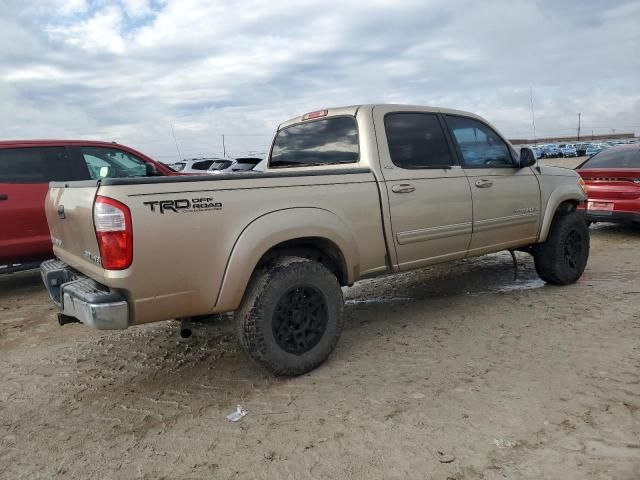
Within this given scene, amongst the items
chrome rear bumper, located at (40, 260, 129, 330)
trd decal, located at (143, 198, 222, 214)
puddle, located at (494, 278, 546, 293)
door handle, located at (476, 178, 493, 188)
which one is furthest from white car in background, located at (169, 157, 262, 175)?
trd decal, located at (143, 198, 222, 214)

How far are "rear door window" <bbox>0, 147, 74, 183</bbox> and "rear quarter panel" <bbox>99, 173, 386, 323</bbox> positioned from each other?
4.01 meters

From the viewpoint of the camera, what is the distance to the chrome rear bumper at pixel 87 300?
2896 millimetres

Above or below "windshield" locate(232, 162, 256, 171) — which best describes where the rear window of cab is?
below

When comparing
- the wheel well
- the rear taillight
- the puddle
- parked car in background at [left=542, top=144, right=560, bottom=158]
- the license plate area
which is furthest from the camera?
parked car in background at [left=542, top=144, right=560, bottom=158]

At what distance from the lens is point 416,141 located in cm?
440

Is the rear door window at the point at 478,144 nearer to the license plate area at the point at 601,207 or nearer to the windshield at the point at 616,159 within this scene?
the license plate area at the point at 601,207

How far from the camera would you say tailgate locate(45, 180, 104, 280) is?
3.03 metres

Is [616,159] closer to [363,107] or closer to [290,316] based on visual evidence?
[363,107]

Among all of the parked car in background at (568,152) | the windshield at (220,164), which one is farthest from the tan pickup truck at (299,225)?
the parked car in background at (568,152)

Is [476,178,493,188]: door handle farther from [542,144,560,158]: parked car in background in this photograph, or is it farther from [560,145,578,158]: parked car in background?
[560,145,578,158]: parked car in background

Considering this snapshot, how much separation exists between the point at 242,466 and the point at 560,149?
151 ft

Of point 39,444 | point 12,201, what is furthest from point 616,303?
point 12,201

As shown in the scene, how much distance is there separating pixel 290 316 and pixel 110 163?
430cm

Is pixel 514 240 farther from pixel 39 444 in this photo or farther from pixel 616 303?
pixel 39 444
